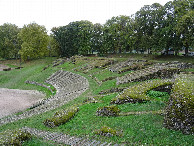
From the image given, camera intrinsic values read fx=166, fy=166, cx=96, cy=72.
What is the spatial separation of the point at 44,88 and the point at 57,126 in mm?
20686

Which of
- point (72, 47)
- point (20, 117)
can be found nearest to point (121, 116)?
point (20, 117)

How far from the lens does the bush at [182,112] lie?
26.5 feet

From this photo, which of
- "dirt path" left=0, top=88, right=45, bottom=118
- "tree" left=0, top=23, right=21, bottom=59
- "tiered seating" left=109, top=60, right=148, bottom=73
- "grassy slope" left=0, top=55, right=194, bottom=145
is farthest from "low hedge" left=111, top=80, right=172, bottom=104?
"tree" left=0, top=23, right=21, bottom=59

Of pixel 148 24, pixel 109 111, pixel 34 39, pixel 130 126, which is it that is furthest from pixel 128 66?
pixel 34 39

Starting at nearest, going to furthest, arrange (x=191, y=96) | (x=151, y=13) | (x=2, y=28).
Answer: (x=191, y=96) < (x=151, y=13) < (x=2, y=28)

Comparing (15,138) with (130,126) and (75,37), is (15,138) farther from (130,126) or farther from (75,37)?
(75,37)

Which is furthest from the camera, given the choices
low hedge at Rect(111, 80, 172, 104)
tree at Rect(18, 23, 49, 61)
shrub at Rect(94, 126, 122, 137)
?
tree at Rect(18, 23, 49, 61)

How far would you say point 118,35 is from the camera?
50094mm

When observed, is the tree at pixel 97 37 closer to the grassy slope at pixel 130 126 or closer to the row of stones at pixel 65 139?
the grassy slope at pixel 130 126

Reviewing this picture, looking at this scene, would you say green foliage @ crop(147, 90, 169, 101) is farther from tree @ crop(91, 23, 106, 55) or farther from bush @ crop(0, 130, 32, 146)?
tree @ crop(91, 23, 106, 55)

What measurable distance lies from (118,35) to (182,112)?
1726 inches

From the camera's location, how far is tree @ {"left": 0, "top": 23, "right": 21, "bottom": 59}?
6391 centimetres

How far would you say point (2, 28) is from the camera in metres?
66.2

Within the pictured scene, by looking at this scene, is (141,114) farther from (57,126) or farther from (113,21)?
(113,21)
